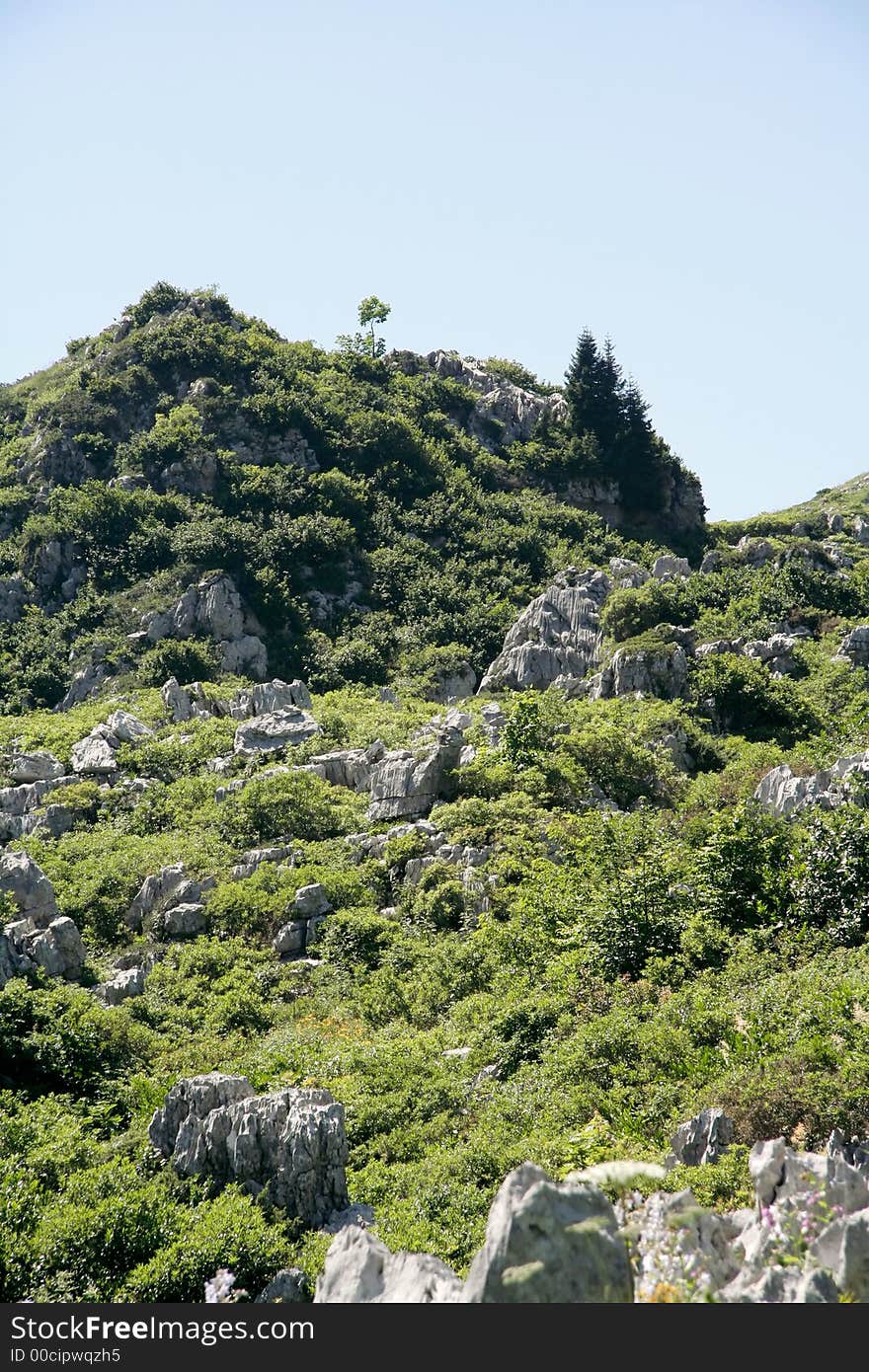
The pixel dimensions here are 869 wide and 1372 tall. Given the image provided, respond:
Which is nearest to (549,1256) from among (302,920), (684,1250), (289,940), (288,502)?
(684,1250)

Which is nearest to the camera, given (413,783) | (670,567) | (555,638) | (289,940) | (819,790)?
(819,790)

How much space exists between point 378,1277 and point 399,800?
62.4 ft

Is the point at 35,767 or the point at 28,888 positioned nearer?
the point at 28,888

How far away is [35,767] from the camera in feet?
100

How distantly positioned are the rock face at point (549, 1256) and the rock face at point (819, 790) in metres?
12.8

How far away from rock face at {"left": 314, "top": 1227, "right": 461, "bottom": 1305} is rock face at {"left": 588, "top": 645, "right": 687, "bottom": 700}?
2630cm

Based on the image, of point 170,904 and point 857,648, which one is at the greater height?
point 857,648

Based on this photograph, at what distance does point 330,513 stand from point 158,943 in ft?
104

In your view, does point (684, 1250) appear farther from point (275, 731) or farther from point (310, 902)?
point (275, 731)

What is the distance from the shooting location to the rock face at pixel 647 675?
33.2 m

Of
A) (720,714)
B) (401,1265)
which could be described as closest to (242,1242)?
(401,1265)

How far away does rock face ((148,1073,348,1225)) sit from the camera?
38.1ft

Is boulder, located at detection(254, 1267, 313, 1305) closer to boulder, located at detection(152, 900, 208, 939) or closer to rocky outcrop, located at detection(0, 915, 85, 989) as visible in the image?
rocky outcrop, located at detection(0, 915, 85, 989)

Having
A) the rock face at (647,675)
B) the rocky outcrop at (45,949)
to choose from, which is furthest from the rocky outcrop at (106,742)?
the rock face at (647,675)
